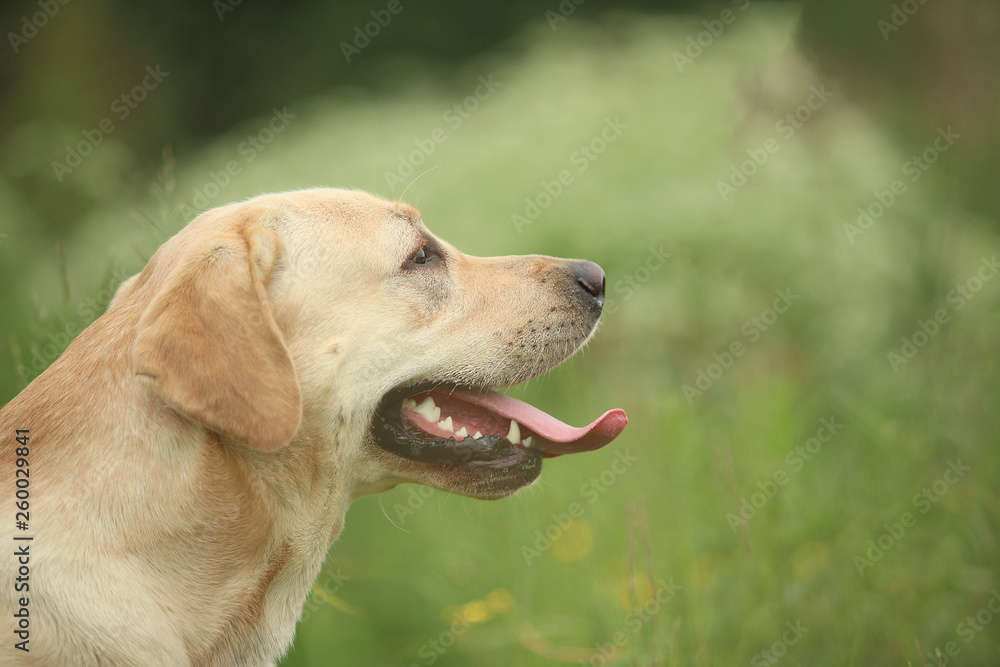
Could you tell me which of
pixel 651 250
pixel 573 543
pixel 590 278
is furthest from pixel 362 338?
pixel 651 250

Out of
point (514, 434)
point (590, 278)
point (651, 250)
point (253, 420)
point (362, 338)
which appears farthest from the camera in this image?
point (651, 250)

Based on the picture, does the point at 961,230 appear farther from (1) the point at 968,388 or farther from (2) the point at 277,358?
(2) the point at 277,358

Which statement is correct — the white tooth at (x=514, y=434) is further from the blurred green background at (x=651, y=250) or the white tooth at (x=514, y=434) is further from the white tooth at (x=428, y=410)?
the blurred green background at (x=651, y=250)

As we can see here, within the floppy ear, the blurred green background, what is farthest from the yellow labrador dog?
the blurred green background

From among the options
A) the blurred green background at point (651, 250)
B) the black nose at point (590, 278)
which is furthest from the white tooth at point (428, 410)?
the blurred green background at point (651, 250)

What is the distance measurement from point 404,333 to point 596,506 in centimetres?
134

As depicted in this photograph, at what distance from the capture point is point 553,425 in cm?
241

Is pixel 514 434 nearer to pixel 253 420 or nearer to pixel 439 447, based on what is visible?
pixel 439 447

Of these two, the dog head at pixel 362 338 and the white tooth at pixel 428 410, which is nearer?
the dog head at pixel 362 338

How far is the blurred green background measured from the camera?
2816 millimetres

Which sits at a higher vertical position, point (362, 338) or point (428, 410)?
point (362, 338)

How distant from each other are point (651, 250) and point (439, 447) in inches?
120

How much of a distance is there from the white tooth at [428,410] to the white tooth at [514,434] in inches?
8.7

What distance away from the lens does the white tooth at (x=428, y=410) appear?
2344 millimetres
